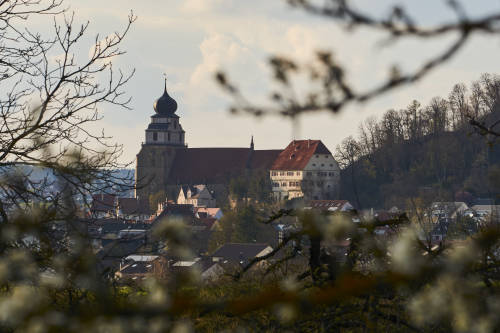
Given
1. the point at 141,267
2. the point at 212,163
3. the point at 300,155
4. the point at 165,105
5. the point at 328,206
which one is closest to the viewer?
the point at 141,267

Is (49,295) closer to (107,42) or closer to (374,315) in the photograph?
(374,315)

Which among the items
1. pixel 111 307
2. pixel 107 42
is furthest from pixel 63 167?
pixel 111 307

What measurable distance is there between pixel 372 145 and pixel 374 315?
88.5 metres

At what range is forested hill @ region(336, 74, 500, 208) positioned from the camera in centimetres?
8694

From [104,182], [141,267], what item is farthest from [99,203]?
[141,267]

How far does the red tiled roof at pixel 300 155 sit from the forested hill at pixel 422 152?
65.5ft

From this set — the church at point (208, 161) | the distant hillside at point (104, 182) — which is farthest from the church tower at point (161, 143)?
the distant hillside at point (104, 182)

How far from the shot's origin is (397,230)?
4.27 meters

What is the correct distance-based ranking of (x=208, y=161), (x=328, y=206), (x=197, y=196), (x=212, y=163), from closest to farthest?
(x=328, y=206)
(x=197, y=196)
(x=212, y=163)
(x=208, y=161)

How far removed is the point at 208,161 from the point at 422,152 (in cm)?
4402

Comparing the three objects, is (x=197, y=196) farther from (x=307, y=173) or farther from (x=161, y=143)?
(x=307, y=173)

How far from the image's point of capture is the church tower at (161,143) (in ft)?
396

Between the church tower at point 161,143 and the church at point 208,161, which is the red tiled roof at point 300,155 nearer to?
the church at point 208,161

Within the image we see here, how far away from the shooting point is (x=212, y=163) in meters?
125
